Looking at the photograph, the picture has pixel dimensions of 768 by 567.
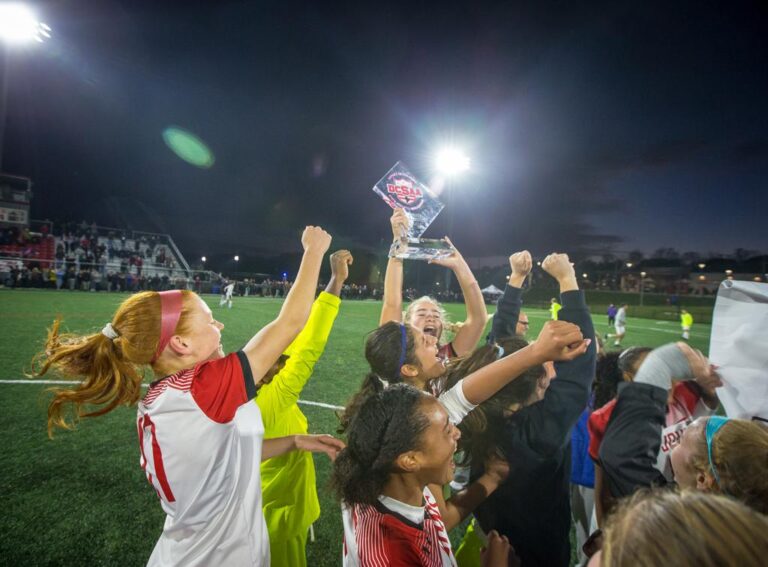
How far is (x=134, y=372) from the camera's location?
175 cm

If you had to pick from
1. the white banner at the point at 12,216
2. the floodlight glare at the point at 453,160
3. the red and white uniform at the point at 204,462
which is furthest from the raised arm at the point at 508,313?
the white banner at the point at 12,216

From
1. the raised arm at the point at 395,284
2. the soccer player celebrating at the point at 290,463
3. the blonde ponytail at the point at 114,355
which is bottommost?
the soccer player celebrating at the point at 290,463

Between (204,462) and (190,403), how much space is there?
239 mm

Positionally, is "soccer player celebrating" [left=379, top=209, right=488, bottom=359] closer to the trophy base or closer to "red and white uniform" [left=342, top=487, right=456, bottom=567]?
the trophy base

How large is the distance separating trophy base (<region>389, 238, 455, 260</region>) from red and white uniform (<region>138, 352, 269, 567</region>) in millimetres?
1747

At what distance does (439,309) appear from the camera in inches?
146

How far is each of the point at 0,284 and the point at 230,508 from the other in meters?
36.6

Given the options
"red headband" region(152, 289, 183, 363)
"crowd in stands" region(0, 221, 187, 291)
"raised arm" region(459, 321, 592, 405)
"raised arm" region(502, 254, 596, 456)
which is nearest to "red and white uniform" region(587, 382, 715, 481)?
"raised arm" region(502, 254, 596, 456)

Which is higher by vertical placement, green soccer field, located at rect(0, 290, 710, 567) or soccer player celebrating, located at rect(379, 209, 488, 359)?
soccer player celebrating, located at rect(379, 209, 488, 359)

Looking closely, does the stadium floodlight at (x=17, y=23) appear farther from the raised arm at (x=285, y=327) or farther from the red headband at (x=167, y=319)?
the raised arm at (x=285, y=327)

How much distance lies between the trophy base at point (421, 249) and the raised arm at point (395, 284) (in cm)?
8

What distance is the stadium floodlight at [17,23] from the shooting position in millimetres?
13156

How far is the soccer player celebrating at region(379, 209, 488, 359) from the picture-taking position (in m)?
3.24

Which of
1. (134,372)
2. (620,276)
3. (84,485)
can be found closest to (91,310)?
(84,485)
